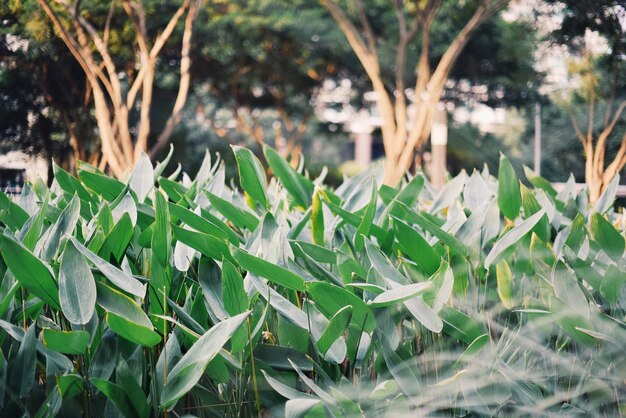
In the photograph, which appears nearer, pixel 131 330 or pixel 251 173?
pixel 131 330

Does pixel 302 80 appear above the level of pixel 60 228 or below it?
Answer: below

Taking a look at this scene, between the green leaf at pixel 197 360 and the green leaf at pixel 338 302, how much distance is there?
7 centimetres

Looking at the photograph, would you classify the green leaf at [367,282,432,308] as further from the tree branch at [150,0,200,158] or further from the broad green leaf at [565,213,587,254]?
the tree branch at [150,0,200,158]

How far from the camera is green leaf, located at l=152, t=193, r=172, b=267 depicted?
594 mm

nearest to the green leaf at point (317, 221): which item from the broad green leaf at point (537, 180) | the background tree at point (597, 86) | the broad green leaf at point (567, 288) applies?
the broad green leaf at point (567, 288)

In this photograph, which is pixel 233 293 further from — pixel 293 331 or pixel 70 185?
pixel 70 185

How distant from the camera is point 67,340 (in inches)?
18.8

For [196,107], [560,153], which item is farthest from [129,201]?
[196,107]

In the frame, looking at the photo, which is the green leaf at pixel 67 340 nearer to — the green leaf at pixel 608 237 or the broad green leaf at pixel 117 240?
the broad green leaf at pixel 117 240

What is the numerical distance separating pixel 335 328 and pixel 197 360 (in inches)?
4.1

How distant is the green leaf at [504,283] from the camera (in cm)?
64

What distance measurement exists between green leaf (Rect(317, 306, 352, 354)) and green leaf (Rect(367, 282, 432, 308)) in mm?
23

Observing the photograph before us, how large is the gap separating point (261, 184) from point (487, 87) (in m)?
7.99

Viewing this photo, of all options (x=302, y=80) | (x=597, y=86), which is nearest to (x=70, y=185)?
(x=597, y=86)
